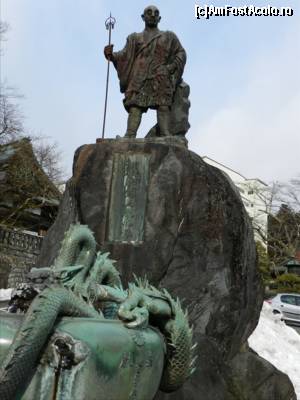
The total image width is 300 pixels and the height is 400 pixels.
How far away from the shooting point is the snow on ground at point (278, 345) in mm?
9310

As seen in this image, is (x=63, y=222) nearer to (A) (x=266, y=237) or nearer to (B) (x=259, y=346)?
(B) (x=259, y=346)

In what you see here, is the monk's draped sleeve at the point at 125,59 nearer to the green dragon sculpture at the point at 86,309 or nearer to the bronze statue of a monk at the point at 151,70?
the bronze statue of a monk at the point at 151,70

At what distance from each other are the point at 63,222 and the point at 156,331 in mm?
4622

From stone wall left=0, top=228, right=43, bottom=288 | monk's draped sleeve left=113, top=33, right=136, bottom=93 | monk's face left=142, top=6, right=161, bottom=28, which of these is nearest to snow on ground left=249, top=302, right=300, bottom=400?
monk's draped sleeve left=113, top=33, right=136, bottom=93

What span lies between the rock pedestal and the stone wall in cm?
1207

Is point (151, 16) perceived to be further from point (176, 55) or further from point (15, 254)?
point (15, 254)

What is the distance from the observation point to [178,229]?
6.67m

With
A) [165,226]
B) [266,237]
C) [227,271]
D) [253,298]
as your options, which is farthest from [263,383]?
[266,237]

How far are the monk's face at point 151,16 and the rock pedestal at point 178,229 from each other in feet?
6.85

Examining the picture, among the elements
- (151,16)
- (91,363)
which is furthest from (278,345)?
(91,363)

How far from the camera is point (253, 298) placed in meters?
7.24

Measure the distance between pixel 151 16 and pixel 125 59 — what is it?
762mm

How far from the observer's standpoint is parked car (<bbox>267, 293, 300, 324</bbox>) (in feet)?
61.8

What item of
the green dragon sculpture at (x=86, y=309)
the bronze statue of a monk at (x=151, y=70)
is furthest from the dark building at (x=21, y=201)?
the green dragon sculpture at (x=86, y=309)
